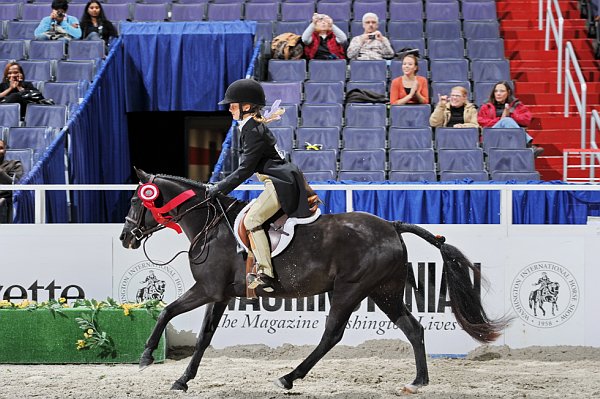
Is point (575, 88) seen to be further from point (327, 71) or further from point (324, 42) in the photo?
point (324, 42)

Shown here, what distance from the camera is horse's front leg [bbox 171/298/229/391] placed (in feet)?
23.6

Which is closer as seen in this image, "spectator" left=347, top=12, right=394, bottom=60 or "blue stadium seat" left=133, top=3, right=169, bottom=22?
"spectator" left=347, top=12, right=394, bottom=60

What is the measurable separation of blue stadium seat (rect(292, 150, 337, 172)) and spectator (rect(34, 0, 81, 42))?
17.2 feet

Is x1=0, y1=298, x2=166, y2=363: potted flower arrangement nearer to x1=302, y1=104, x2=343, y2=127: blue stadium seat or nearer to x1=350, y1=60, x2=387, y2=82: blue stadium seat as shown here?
x1=302, y1=104, x2=343, y2=127: blue stadium seat

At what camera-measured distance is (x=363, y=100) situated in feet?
42.6

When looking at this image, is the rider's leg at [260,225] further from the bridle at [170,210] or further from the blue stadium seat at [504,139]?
the blue stadium seat at [504,139]

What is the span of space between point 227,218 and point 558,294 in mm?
3451

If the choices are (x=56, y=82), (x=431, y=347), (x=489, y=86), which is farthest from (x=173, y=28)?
(x=431, y=347)

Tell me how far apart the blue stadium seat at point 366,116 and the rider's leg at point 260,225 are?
18.3 ft

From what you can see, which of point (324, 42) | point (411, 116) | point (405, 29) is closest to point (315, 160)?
point (411, 116)

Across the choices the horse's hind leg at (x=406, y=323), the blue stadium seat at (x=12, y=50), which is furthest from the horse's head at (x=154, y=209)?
the blue stadium seat at (x=12, y=50)

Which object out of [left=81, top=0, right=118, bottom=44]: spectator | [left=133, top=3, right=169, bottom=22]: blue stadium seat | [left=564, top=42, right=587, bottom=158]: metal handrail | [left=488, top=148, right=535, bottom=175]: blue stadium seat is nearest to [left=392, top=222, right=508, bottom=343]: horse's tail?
[left=488, top=148, right=535, bottom=175]: blue stadium seat

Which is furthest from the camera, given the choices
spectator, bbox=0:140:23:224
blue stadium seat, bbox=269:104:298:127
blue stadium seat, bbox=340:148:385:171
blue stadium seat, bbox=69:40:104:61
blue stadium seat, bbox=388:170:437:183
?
blue stadium seat, bbox=69:40:104:61

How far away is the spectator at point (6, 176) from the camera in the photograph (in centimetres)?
1045
